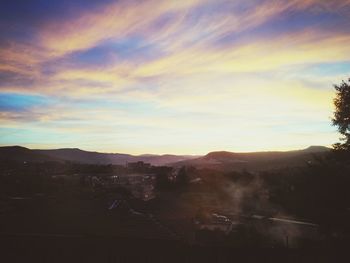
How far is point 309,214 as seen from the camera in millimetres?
33094

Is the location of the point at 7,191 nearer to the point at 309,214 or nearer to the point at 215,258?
the point at 309,214

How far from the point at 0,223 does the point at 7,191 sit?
93.5 ft

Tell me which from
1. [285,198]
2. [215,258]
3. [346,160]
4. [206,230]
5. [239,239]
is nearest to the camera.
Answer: [215,258]

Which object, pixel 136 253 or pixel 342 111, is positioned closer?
pixel 136 253

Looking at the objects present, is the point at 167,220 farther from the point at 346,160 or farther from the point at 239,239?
the point at 346,160

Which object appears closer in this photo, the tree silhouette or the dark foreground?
the dark foreground

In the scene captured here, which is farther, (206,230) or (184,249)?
(206,230)

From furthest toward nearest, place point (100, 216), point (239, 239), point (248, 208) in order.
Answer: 1. point (248, 208)
2. point (100, 216)
3. point (239, 239)

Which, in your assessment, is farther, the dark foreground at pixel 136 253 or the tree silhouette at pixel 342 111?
the tree silhouette at pixel 342 111

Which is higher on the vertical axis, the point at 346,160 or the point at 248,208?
the point at 346,160

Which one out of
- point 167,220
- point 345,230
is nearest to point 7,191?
point 167,220

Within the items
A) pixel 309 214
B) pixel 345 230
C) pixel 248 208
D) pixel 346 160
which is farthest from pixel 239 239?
pixel 248 208

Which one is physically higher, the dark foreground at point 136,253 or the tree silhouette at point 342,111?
the tree silhouette at point 342,111

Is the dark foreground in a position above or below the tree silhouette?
below
